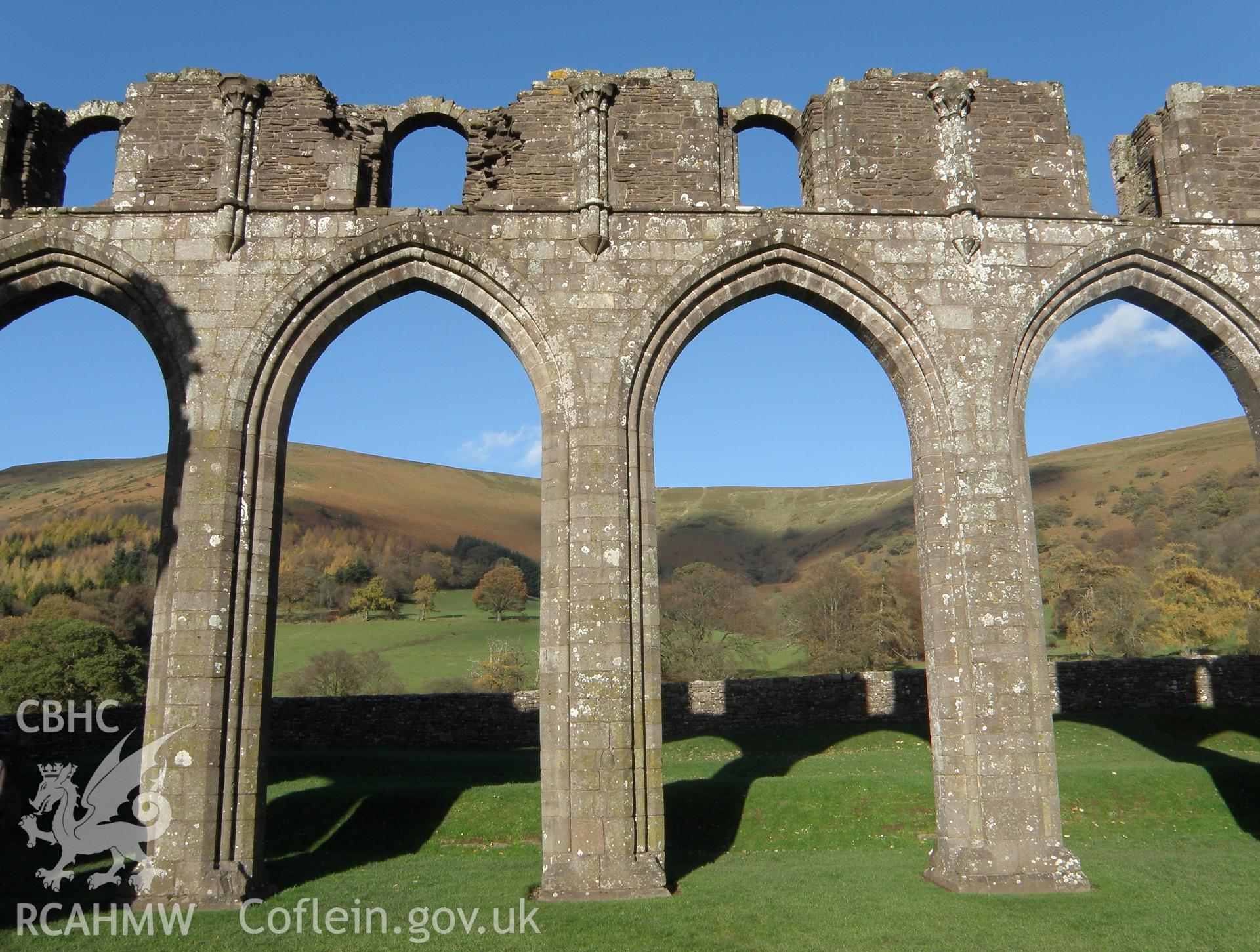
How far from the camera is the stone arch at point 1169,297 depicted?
8703 millimetres

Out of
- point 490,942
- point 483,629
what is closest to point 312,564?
point 483,629

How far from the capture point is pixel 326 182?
8.88 metres

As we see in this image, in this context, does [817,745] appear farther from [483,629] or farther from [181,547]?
[483,629]

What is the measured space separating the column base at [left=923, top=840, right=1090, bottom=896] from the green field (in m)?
20.8

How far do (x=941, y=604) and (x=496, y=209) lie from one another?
5605 millimetres

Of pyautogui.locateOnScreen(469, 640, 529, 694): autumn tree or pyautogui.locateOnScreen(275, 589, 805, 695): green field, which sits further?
pyautogui.locateOnScreen(275, 589, 805, 695): green field

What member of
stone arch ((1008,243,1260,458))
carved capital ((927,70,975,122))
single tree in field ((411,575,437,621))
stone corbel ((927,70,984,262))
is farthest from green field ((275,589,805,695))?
carved capital ((927,70,975,122))

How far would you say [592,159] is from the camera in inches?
344

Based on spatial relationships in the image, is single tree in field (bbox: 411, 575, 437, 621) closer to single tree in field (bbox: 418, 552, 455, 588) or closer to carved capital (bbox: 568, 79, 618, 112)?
single tree in field (bbox: 418, 552, 455, 588)

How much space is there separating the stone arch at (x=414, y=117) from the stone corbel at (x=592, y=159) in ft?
3.91

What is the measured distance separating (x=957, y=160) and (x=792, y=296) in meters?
2.14

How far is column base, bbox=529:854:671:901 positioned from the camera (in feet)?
23.5

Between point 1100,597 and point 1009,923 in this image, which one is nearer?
point 1009,923

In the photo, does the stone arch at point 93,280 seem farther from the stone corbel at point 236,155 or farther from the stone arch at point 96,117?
the stone arch at point 96,117
